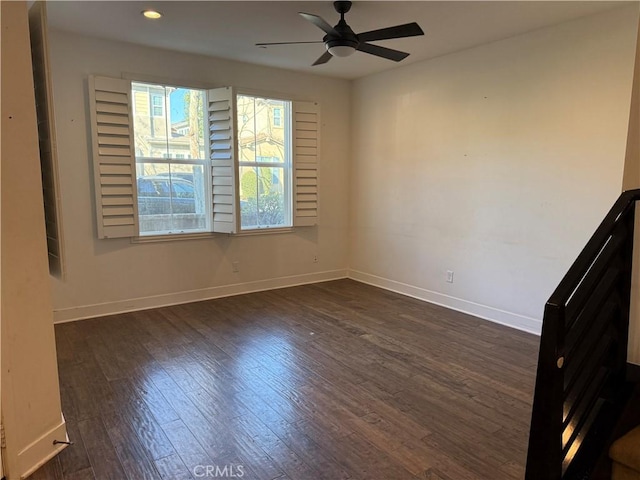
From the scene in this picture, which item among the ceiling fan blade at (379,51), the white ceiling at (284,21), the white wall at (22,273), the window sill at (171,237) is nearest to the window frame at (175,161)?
the window sill at (171,237)

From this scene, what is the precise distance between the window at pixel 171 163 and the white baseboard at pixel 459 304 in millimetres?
2196

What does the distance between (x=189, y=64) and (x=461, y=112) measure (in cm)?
281

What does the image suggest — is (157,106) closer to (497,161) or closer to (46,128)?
(46,128)

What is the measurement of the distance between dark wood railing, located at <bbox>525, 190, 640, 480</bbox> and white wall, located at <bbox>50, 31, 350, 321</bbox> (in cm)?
363

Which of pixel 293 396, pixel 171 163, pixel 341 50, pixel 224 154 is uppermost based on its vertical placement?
pixel 341 50

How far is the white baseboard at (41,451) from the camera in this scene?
1909 millimetres

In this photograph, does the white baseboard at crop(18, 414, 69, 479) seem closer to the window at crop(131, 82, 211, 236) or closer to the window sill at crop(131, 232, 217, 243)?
the window sill at crop(131, 232, 217, 243)

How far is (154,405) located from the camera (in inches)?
99.6

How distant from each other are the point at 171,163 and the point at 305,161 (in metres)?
1.60

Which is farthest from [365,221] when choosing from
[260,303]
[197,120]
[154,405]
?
[154,405]

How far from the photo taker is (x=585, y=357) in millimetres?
1570

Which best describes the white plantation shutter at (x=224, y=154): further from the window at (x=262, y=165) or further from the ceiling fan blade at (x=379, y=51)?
the ceiling fan blade at (x=379, y=51)

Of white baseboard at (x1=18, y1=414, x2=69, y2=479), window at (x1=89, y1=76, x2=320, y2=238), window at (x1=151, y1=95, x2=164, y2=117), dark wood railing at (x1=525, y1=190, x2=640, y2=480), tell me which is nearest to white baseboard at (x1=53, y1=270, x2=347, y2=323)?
window at (x1=89, y1=76, x2=320, y2=238)

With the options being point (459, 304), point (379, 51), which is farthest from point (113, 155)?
point (459, 304)
